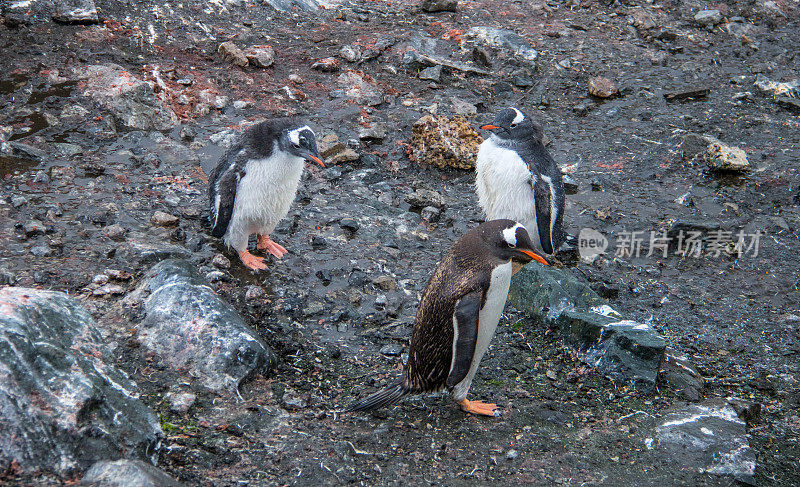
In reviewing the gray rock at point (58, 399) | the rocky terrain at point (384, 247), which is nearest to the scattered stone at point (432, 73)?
the rocky terrain at point (384, 247)

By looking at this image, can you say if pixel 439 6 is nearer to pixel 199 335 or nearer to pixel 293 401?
pixel 199 335

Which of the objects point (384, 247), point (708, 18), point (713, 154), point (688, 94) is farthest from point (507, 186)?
point (708, 18)

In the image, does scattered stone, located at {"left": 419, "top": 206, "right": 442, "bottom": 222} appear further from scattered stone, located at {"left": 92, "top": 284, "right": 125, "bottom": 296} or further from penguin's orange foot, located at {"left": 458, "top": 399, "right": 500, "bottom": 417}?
scattered stone, located at {"left": 92, "top": 284, "right": 125, "bottom": 296}

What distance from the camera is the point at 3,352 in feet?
8.46

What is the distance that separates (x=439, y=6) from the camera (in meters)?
8.21

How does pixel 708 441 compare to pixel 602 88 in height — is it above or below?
below

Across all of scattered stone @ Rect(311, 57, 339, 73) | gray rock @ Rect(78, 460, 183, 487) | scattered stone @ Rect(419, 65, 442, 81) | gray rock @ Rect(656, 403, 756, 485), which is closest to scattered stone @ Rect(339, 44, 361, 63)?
scattered stone @ Rect(311, 57, 339, 73)

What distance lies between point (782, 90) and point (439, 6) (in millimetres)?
3948

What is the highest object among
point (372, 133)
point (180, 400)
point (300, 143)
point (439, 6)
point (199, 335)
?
point (439, 6)

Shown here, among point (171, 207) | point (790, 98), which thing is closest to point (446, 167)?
point (171, 207)

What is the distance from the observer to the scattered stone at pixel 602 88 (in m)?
7.20

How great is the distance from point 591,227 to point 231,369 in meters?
3.33

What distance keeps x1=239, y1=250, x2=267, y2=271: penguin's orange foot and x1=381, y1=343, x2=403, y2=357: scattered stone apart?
3.62 ft

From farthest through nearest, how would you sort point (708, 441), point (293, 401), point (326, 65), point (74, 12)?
1. point (326, 65)
2. point (74, 12)
3. point (293, 401)
4. point (708, 441)
